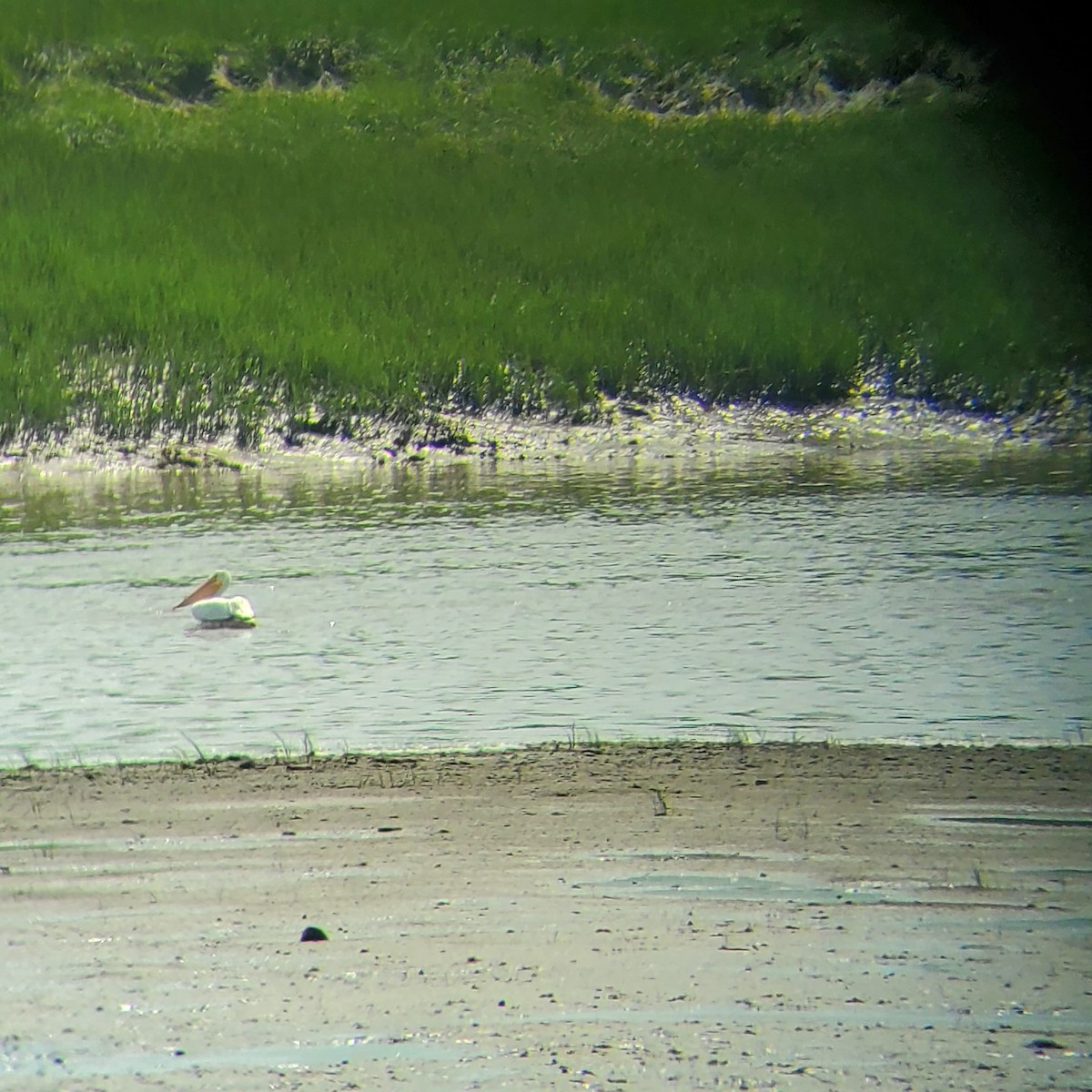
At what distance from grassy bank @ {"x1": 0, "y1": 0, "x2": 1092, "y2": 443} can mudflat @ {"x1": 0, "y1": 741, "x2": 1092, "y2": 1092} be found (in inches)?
250

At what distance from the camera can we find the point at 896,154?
12688 mm

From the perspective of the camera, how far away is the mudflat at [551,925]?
81.3 inches

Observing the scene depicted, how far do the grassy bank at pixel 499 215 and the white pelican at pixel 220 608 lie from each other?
12.6 feet

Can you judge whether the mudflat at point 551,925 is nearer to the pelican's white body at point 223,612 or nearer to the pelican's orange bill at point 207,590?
the pelican's white body at point 223,612

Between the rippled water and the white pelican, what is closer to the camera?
the rippled water

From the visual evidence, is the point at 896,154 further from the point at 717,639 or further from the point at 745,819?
the point at 745,819

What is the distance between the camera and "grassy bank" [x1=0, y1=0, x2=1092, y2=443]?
1013cm

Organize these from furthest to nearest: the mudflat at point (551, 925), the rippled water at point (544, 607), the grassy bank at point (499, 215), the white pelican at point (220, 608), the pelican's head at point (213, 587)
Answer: the grassy bank at point (499, 215) → the pelican's head at point (213, 587) → the white pelican at point (220, 608) → the rippled water at point (544, 607) → the mudflat at point (551, 925)

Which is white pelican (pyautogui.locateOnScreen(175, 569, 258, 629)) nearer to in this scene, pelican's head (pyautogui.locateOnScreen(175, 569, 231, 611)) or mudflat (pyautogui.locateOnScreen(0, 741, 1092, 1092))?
pelican's head (pyautogui.locateOnScreen(175, 569, 231, 611))

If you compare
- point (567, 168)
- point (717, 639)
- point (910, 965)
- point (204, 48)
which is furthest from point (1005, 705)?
point (204, 48)

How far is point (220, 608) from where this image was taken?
5332mm

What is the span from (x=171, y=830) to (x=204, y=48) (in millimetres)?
10327

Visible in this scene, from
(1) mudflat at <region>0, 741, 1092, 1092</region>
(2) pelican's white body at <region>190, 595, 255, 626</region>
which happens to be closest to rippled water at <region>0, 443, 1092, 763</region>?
(2) pelican's white body at <region>190, 595, 255, 626</region>

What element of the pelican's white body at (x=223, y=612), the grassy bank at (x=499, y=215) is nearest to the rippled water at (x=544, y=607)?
the pelican's white body at (x=223, y=612)
